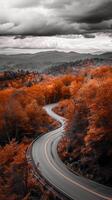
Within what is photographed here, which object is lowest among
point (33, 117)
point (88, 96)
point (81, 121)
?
point (33, 117)

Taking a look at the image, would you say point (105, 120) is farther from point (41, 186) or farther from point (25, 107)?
point (25, 107)

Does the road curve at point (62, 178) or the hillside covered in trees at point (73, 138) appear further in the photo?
the hillside covered in trees at point (73, 138)

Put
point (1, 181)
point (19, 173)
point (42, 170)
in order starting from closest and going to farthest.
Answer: point (19, 173) < point (1, 181) < point (42, 170)

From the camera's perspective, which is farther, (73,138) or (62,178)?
(73,138)

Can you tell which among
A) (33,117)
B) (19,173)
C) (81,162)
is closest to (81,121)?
(81,162)

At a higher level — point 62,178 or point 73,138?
point 73,138

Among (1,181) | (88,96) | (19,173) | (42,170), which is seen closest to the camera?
(19,173)

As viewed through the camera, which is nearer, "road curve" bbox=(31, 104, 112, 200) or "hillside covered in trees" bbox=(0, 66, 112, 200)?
"road curve" bbox=(31, 104, 112, 200)

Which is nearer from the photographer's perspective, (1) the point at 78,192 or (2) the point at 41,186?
(1) the point at 78,192
